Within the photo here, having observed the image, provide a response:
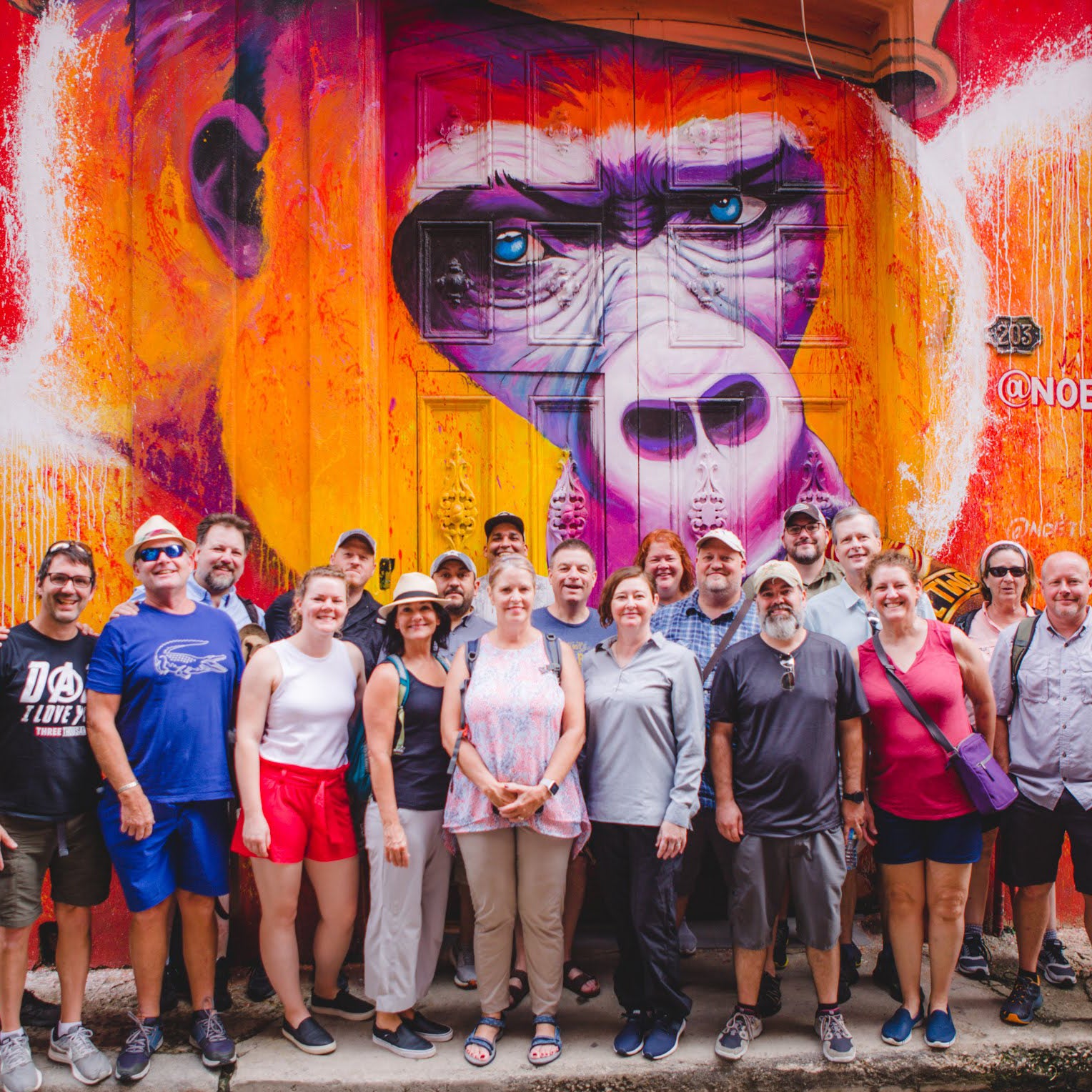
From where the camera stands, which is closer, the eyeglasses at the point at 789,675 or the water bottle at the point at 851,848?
the eyeglasses at the point at 789,675

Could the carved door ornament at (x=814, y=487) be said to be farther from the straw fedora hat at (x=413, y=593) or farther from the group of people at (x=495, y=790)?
the straw fedora hat at (x=413, y=593)

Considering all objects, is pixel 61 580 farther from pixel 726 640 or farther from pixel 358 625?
pixel 726 640

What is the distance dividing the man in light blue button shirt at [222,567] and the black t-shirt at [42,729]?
2.38ft

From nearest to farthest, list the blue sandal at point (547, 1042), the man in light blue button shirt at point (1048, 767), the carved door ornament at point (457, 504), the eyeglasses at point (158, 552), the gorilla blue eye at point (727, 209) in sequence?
the blue sandal at point (547, 1042), the eyeglasses at point (158, 552), the man in light blue button shirt at point (1048, 767), the carved door ornament at point (457, 504), the gorilla blue eye at point (727, 209)

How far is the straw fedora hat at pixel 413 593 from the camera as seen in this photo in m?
4.04

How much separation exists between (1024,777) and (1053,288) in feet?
9.92

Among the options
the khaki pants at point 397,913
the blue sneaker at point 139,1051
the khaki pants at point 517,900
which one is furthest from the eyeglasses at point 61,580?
the khaki pants at point 517,900

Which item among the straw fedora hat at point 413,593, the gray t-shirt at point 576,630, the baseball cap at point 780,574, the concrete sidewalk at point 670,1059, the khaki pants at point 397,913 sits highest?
the baseball cap at point 780,574

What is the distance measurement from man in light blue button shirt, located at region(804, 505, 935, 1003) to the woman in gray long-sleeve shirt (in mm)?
967

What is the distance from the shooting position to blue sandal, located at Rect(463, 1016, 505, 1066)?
12.4 ft

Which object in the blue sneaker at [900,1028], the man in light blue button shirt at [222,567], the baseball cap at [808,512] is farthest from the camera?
the baseball cap at [808,512]

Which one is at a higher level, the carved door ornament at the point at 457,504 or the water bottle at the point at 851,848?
the carved door ornament at the point at 457,504

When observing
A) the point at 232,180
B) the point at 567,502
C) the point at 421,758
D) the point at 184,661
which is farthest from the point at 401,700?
the point at 232,180

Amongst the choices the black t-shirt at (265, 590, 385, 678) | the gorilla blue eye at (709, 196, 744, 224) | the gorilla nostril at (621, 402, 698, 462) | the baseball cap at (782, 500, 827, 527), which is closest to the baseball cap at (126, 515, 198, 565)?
the black t-shirt at (265, 590, 385, 678)
